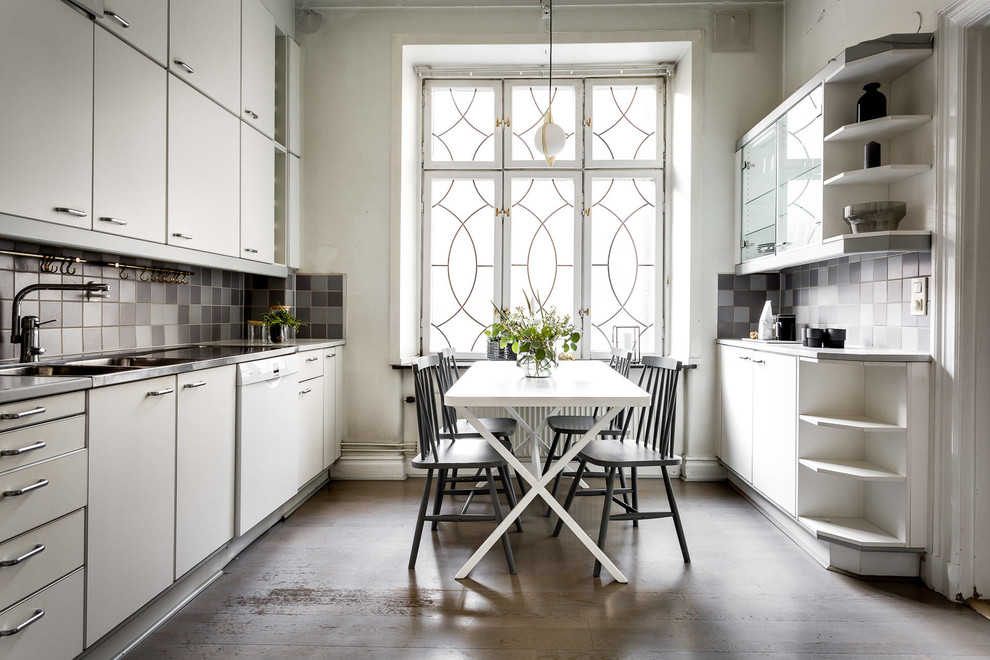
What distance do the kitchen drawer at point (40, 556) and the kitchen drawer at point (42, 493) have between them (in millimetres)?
29

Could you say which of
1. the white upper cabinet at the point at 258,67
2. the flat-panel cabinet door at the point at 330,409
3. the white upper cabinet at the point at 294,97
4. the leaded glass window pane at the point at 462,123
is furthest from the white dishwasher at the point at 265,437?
the leaded glass window pane at the point at 462,123

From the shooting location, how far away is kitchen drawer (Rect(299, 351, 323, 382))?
3.28 m

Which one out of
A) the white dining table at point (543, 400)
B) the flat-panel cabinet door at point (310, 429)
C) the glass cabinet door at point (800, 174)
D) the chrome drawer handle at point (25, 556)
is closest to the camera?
the chrome drawer handle at point (25, 556)

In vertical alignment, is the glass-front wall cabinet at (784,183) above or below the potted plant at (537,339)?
above

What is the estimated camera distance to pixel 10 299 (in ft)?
6.95

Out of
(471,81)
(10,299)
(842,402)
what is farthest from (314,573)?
(471,81)

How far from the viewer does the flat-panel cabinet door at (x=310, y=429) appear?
3.27 metres

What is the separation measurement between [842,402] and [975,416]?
530 mm

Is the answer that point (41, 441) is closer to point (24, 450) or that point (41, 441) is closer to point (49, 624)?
point (24, 450)

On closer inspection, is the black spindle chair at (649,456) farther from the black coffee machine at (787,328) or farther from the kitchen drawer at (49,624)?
the kitchen drawer at (49,624)

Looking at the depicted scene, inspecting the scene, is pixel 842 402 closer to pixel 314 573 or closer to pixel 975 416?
pixel 975 416

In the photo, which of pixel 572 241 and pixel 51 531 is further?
pixel 572 241

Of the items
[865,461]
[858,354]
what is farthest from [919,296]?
[865,461]

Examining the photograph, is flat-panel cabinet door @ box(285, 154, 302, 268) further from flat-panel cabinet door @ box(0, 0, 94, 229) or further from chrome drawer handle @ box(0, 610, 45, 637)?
chrome drawer handle @ box(0, 610, 45, 637)
